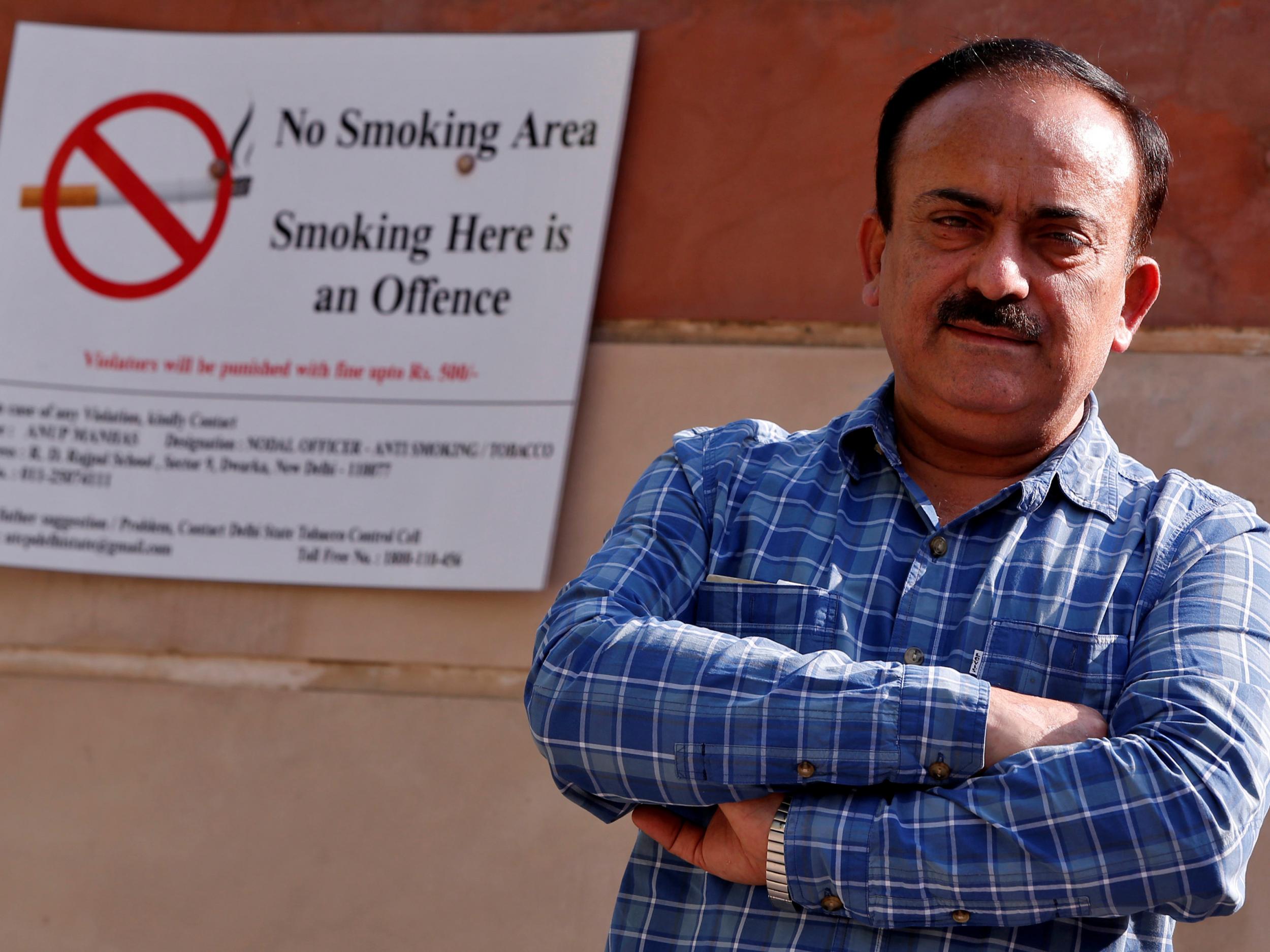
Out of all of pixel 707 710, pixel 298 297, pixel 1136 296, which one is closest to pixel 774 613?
pixel 707 710

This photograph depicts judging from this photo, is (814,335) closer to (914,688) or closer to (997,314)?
(997,314)

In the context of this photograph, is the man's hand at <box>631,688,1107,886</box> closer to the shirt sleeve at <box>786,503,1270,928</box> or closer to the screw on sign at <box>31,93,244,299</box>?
the shirt sleeve at <box>786,503,1270,928</box>

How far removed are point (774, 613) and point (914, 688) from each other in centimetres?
23

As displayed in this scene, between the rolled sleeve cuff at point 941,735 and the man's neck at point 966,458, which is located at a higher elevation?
the man's neck at point 966,458

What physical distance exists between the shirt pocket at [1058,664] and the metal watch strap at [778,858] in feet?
0.91

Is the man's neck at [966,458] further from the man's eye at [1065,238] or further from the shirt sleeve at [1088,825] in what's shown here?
the shirt sleeve at [1088,825]

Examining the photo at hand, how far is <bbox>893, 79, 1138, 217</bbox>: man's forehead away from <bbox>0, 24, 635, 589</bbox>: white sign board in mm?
1140

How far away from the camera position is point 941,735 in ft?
4.10

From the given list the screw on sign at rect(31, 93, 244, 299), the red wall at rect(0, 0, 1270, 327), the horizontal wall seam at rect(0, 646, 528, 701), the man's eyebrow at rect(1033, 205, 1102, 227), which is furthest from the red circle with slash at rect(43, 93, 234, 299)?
the man's eyebrow at rect(1033, 205, 1102, 227)

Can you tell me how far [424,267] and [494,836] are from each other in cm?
114

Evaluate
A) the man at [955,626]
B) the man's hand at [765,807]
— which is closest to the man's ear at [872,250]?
the man at [955,626]

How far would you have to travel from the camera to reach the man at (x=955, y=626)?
1216 millimetres

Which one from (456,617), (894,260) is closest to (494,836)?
(456,617)

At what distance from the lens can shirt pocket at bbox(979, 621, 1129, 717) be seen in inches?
53.5
